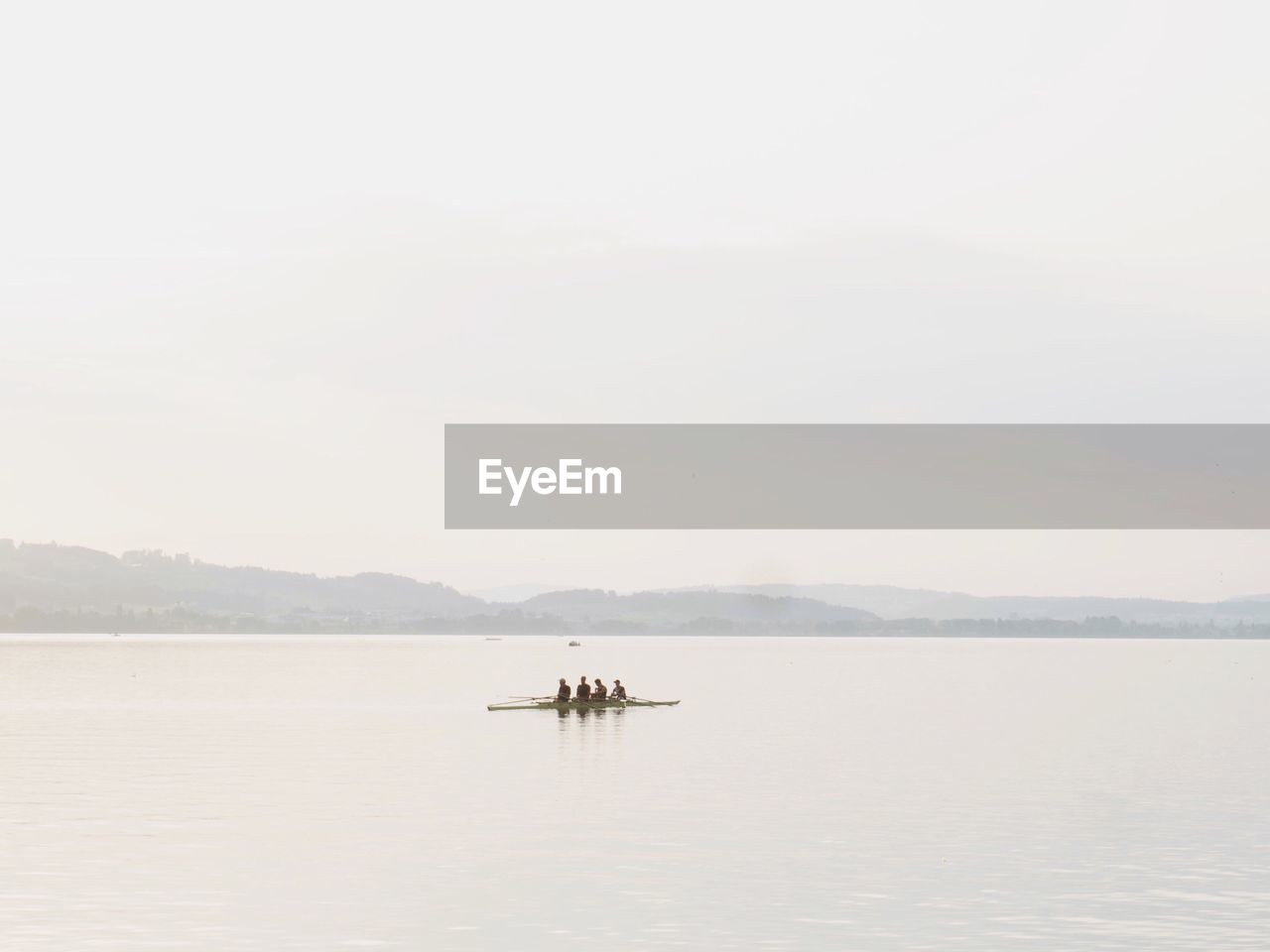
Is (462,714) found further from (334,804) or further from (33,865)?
(33,865)

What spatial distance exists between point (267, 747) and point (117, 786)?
21.8m

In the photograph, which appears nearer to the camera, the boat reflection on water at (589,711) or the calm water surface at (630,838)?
the calm water surface at (630,838)

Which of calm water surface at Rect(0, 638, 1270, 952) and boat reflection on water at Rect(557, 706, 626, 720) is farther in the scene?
boat reflection on water at Rect(557, 706, 626, 720)

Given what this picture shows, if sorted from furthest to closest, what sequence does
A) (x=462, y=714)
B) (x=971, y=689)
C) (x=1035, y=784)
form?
(x=971, y=689) < (x=462, y=714) < (x=1035, y=784)

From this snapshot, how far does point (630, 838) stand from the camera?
171 ft

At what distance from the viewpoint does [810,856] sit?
48438mm

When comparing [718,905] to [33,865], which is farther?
[33,865]

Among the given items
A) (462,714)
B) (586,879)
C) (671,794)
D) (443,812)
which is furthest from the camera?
(462,714)

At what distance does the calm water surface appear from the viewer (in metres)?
38.0

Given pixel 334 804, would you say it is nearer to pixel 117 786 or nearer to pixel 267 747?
pixel 117 786

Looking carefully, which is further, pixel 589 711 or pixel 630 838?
pixel 589 711

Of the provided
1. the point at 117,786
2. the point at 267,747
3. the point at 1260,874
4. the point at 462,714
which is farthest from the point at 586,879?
the point at 462,714

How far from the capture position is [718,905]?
40.5m

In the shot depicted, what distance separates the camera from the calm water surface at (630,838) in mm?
37969
